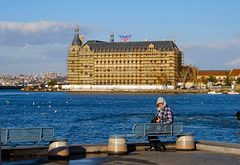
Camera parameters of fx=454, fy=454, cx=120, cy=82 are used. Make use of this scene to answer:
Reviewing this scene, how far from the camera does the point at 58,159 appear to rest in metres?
18.1

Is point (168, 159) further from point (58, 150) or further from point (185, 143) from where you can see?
point (58, 150)

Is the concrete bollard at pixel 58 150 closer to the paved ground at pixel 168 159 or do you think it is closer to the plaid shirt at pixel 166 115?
the paved ground at pixel 168 159

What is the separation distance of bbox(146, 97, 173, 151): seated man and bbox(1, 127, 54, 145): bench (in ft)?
15.4

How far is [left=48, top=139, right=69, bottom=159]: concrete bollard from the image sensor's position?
1822 centimetres

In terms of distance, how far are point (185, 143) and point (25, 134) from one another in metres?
7.15

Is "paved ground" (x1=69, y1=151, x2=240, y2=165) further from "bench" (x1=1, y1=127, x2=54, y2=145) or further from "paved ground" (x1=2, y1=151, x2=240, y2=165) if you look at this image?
"bench" (x1=1, y1=127, x2=54, y2=145)

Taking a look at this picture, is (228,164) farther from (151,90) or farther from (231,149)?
(151,90)

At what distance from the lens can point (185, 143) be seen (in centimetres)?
2062

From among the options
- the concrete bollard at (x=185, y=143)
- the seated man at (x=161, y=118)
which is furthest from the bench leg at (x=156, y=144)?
the concrete bollard at (x=185, y=143)

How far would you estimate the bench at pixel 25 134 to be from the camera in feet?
60.6

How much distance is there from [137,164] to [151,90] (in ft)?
600

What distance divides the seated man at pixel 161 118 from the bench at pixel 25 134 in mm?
4696

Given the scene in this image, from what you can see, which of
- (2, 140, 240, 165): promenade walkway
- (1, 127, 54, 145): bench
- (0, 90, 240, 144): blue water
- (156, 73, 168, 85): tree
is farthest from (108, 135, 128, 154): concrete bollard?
(156, 73, 168, 85): tree

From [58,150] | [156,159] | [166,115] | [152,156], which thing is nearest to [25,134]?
[58,150]
